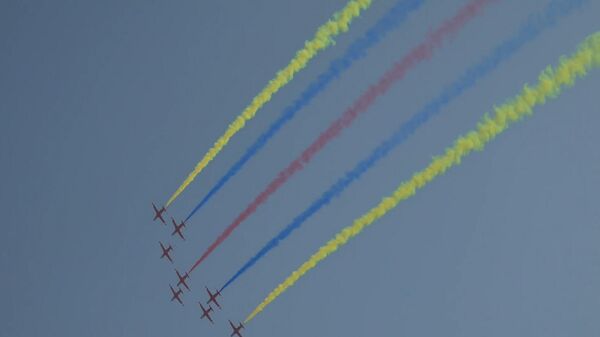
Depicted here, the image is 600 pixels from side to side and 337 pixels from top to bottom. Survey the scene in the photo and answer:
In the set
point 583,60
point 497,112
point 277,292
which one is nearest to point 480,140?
point 497,112

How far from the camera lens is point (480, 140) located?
17.0 meters

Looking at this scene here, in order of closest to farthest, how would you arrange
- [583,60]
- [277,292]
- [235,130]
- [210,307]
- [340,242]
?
[583,60] < [340,242] < [235,130] < [277,292] < [210,307]

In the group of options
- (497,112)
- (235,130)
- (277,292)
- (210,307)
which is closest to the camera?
(497,112)

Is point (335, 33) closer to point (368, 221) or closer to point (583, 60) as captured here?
point (368, 221)

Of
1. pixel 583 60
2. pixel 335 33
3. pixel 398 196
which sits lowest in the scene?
pixel 583 60

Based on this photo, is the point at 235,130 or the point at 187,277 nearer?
the point at 235,130

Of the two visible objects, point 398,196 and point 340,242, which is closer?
point 398,196

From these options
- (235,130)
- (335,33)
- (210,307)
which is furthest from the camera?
(210,307)

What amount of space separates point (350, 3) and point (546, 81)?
5083 mm

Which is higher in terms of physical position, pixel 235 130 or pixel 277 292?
pixel 235 130

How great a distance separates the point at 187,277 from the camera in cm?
3142

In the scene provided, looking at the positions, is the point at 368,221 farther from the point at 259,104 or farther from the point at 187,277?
the point at 187,277

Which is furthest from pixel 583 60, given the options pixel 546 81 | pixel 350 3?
pixel 350 3

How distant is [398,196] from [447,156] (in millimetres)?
1798
